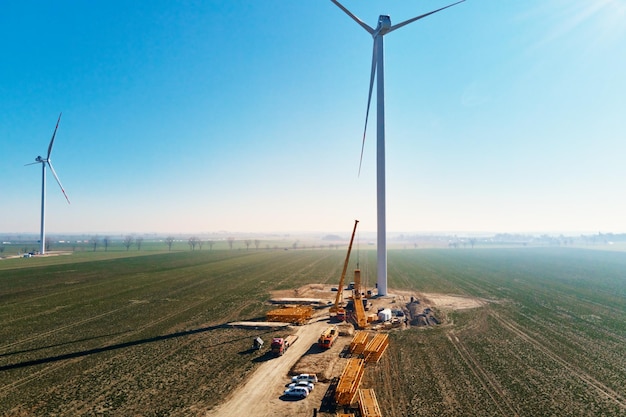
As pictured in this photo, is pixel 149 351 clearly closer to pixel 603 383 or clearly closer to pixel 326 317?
pixel 326 317

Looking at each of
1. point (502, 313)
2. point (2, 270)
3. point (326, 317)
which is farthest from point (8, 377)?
point (2, 270)

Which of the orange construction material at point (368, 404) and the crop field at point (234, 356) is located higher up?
the orange construction material at point (368, 404)

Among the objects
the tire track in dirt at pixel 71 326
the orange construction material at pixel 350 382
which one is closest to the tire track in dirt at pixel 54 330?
the tire track in dirt at pixel 71 326

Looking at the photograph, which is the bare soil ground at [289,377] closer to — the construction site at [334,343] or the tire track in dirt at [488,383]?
the construction site at [334,343]

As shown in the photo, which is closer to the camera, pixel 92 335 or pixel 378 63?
pixel 92 335

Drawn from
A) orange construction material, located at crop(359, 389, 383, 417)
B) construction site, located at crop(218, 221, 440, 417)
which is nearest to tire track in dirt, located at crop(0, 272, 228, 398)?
construction site, located at crop(218, 221, 440, 417)
